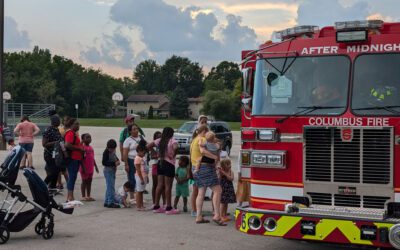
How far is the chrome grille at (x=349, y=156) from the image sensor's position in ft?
20.5

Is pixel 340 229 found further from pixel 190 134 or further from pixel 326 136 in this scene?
pixel 190 134

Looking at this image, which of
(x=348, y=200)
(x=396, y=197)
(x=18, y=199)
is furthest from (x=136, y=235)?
(x=396, y=197)

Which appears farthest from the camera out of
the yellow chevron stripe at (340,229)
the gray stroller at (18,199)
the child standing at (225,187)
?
the child standing at (225,187)

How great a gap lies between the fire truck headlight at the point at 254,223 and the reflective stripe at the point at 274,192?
0.41 m

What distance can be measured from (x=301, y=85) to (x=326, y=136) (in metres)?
0.69

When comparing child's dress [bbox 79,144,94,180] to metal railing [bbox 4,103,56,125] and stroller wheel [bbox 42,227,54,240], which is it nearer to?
stroller wheel [bbox 42,227,54,240]

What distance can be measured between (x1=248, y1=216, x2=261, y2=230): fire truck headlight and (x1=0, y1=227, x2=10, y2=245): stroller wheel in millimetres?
3557

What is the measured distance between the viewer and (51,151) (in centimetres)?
1252

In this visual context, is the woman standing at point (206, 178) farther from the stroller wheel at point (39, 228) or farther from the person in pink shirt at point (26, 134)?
the person in pink shirt at point (26, 134)

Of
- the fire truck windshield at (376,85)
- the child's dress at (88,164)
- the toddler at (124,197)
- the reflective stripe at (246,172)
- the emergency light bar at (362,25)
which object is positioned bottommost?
the toddler at (124,197)

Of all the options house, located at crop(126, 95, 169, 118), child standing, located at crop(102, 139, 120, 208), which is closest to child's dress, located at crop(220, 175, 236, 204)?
child standing, located at crop(102, 139, 120, 208)

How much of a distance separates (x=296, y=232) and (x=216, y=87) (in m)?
143

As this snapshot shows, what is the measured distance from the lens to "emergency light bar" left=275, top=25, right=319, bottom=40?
22.9ft

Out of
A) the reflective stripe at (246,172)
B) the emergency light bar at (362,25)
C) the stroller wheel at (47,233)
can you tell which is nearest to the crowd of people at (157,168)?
the reflective stripe at (246,172)
